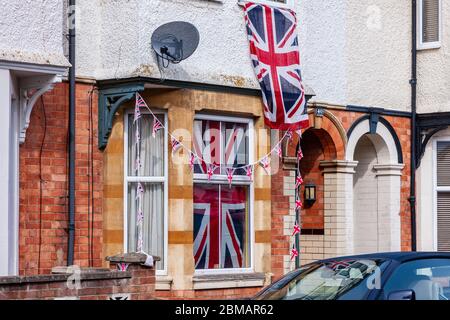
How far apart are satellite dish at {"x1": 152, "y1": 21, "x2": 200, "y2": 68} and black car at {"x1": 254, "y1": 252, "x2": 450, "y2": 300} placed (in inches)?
201

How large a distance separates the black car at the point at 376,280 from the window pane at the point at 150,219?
192 inches

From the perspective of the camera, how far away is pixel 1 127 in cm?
1341

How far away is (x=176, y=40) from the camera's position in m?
15.4

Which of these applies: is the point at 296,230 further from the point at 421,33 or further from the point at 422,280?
the point at 422,280

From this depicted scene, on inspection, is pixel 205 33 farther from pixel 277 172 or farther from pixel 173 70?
pixel 277 172

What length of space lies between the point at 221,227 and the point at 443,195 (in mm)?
5573

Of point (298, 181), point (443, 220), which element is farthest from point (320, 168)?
point (443, 220)

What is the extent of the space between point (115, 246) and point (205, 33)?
10.6 feet

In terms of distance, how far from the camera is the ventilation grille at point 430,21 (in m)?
20.3

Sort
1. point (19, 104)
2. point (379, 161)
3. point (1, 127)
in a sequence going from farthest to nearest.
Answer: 1. point (379, 161)
2. point (19, 104)
3. point (1, 127)

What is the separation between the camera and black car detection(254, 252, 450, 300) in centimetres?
991

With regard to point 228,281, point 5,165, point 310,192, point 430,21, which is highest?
point 430,21
